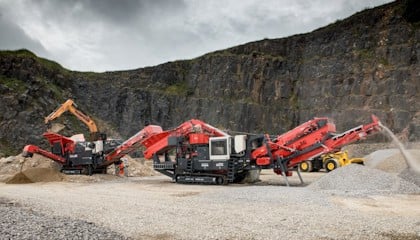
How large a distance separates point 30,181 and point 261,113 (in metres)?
40.8

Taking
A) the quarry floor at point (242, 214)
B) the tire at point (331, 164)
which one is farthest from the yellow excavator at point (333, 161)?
the quarry floor at point (242, 214)

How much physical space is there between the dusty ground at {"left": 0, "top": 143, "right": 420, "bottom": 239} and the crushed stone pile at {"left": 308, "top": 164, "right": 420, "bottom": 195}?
7 centimetres

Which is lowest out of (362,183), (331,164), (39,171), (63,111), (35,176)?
(362,183)

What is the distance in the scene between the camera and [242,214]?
1040 centimetres

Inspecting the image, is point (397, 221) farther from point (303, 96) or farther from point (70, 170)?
point (303, 96)

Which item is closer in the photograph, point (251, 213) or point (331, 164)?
point (251, 213)

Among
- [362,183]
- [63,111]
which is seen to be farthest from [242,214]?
[63,111]

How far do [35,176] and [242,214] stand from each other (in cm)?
1545

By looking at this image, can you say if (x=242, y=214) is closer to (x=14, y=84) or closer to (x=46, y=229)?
(x=46, y=229)

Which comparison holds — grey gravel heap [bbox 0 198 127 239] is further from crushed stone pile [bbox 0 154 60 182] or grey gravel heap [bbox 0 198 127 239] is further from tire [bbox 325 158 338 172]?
tire [bbox 325 158 338 172]

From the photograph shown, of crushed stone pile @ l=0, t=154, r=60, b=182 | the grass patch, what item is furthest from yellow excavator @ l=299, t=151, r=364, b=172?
the grass patch

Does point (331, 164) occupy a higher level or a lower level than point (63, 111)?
lower

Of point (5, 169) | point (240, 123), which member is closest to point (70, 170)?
point (5, 169)

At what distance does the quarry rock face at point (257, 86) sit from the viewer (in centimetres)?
4853
